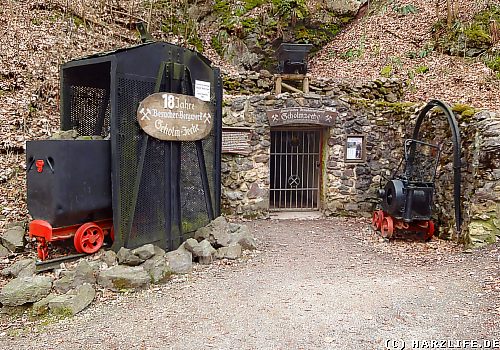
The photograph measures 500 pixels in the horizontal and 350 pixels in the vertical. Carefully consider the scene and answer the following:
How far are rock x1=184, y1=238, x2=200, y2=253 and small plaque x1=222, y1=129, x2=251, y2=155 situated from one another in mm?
2736

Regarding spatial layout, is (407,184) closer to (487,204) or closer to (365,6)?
(487,204)

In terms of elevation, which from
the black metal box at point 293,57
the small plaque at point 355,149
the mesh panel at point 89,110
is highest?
the black metal box at point 293,57

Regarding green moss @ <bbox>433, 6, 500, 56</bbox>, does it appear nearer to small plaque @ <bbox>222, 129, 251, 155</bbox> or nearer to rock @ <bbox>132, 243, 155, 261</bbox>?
small plaque @ <bbox>222, 129, 251, 155</bbox>

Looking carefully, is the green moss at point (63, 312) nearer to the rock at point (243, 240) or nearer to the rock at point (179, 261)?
the rock at point (179, 261)

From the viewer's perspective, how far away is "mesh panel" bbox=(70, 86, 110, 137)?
5.99 m

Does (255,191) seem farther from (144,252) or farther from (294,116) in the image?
(144,252)

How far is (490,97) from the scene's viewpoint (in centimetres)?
962

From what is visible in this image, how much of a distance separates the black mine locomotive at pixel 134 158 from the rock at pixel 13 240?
43cm

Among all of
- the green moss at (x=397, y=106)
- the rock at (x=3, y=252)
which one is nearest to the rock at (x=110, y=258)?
the rock at (x=3, y=252)

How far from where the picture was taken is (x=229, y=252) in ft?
17.8

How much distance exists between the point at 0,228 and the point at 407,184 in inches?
233

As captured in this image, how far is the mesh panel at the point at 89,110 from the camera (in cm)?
599

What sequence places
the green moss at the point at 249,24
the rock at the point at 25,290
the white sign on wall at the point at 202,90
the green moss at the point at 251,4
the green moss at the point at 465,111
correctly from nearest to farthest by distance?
1. the rock at the point at 25,290
2. the white sign on wall at the point at 202,90
3. the green moss at the point at 465,111
4. the green moss at the point at 249,24
5. the green moss at the point at 251,4

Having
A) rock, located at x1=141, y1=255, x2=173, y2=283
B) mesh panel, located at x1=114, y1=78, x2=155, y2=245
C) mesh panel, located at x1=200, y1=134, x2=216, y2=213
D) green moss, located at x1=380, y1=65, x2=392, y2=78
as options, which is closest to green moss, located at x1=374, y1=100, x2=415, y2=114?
green moss, located at x1=380, y1=65, x2=392, y2=78
